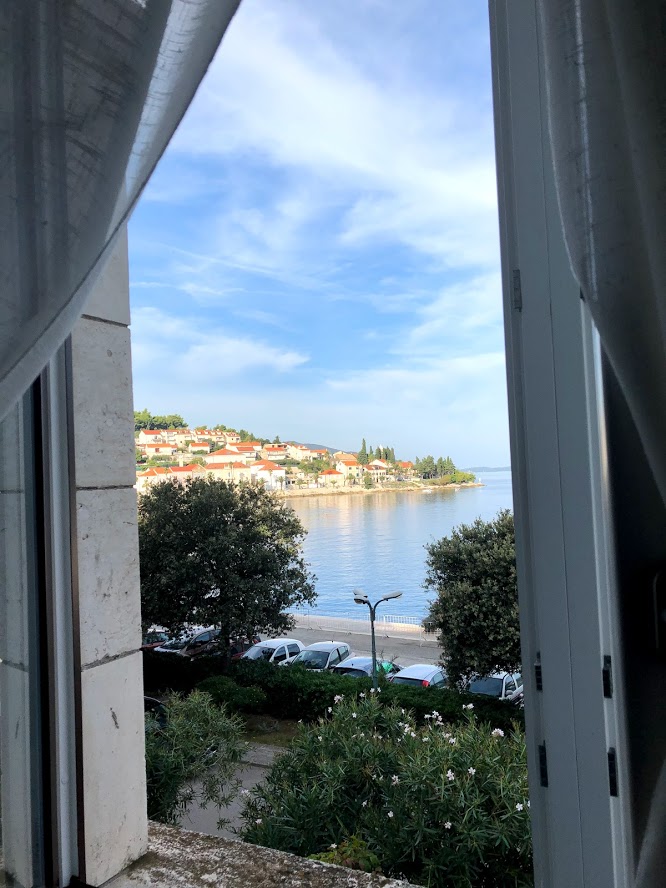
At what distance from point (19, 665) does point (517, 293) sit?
853 mm

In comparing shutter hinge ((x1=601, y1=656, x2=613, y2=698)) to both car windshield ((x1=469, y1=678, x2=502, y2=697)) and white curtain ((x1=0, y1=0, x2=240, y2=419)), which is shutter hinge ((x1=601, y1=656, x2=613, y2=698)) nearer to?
white curtain ((x1=0, y1=0, x2=240, y2=419))

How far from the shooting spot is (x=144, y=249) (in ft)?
40.1

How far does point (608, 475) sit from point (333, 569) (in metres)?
7.78

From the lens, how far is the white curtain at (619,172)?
12.9 inches

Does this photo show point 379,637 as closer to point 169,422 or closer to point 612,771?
point 169,422

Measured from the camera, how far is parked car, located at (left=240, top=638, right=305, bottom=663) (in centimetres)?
711

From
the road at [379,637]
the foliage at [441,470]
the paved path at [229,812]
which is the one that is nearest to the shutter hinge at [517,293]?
the paved path at [229,812]

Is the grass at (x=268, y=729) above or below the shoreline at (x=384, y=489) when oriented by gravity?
below

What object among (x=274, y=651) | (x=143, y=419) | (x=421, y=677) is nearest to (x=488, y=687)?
(x=421, y=677)

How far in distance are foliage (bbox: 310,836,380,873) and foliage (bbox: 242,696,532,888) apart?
0.04 m

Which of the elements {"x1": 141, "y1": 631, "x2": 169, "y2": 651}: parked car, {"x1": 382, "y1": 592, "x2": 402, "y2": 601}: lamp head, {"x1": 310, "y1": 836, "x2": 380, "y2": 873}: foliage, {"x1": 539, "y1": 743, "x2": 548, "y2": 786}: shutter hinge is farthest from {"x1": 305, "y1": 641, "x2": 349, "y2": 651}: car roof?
{"x1": 539, "y1": 743, "x2": 548, "y2": 786}: shutter hinge

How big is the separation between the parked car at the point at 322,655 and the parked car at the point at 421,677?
955mm

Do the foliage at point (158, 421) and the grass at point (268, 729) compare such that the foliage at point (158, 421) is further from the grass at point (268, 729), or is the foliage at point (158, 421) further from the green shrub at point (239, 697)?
the grass at point (268, 729)

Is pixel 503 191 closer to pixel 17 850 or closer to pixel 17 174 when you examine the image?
pixel 17 174
